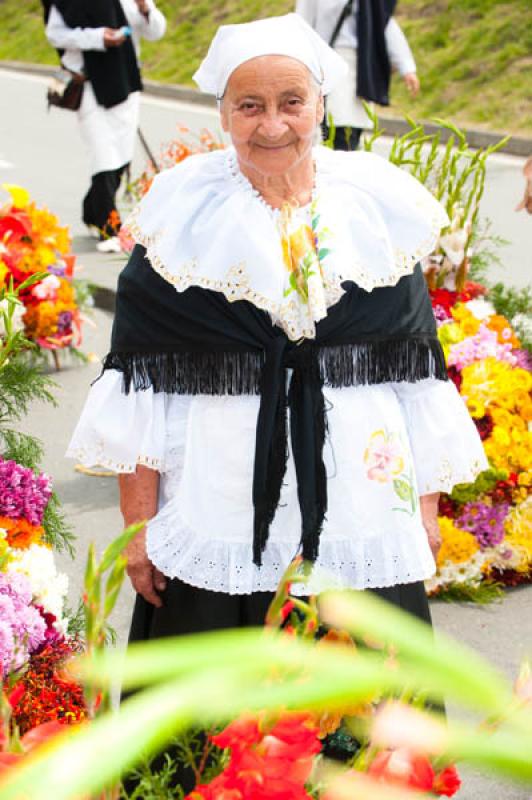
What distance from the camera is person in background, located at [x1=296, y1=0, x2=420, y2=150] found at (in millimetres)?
7242

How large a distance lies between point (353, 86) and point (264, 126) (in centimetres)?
536

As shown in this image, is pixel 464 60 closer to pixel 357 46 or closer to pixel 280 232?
pixel 357 46

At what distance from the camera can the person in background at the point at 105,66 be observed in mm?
7852

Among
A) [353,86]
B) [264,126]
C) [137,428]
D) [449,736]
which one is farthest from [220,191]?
[353,86]

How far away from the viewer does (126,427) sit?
7.61 feet

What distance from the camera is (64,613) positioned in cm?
275

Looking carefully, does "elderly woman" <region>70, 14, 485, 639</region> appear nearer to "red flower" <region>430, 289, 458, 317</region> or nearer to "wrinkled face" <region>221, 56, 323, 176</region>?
"wrinkled face" <region>221, 56, 323, 176</region>

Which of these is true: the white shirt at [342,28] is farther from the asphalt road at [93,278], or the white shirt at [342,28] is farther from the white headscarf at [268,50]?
the white headscarf at [268,50]

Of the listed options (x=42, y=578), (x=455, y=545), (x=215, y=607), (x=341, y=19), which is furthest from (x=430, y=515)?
(x=341, y=19)

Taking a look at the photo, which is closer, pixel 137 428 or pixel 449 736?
pixel 449 736

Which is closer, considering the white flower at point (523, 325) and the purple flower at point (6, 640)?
the purple flower at point (6, 640)

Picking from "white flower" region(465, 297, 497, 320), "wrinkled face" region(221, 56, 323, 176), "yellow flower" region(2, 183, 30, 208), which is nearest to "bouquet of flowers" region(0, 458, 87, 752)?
"wrinkled face" region(221, 56, 323, 176)

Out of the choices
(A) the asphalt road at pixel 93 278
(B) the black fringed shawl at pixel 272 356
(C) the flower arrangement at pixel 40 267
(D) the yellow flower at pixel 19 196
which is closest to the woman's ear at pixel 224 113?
(B) the black fringed shawl at pixel 272 356

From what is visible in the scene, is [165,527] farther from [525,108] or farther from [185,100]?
[185,100]
